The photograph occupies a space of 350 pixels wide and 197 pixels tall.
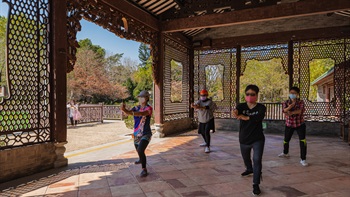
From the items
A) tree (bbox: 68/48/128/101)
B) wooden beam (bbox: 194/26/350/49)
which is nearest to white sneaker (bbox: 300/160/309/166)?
wooden beam (bbox: 194/26/350/49)

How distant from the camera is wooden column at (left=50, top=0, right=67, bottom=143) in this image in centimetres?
399

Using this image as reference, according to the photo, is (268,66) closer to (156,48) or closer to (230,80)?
(230,80)

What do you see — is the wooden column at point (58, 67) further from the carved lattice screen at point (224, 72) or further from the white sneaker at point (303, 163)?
the carved lattice screen at point (224, 72)

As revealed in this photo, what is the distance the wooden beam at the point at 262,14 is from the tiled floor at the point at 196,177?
3100mm

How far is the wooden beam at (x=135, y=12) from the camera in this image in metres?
5.38

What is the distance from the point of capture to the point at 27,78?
3.74 m

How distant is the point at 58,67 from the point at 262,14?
465cm

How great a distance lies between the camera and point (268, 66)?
1995 cm

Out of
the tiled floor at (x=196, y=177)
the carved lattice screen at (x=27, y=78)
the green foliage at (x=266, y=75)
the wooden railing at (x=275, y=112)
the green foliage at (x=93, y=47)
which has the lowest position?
the tiled floor at (x=196, y=177)

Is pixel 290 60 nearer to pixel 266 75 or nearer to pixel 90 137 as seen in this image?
pixel 90 137

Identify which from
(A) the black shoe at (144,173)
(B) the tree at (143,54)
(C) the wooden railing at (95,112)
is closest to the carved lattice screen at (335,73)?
(A) the black shoe at (144,173)

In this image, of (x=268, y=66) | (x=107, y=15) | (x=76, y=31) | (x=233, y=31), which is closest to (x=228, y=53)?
(x=233, y=31)

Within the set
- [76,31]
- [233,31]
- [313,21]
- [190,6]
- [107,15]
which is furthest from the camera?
[233,31]

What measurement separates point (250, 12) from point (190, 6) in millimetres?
1631
